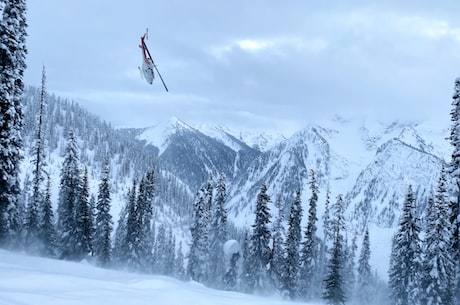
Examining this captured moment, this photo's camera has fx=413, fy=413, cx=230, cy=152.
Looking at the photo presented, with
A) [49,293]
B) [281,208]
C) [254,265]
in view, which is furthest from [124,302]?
[281,208]

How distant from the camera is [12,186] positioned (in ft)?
76.8

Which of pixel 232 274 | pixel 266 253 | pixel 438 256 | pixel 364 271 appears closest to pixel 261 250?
pixel 266 253

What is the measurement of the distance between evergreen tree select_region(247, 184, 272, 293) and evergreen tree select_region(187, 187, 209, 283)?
27.7 feet

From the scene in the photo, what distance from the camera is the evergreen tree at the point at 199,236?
48.1m

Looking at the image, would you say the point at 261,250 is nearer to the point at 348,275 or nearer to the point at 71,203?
the point at 71,203

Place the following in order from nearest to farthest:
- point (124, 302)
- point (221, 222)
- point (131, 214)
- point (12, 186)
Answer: point (124, 302) < point (12, 186) < point (131, 214) < point (221, 222)

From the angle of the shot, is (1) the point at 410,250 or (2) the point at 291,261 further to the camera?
(2) the point at 291,261

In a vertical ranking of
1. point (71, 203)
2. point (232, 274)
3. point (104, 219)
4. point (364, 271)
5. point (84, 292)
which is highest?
point (84, 292)

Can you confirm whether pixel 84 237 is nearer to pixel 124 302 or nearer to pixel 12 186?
pixel 12 186

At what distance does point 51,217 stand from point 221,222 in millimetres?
18892

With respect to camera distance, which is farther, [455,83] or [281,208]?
[281,208]

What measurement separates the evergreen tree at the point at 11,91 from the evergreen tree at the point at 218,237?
90.0ft

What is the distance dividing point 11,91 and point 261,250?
27695mm

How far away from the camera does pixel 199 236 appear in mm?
48469
